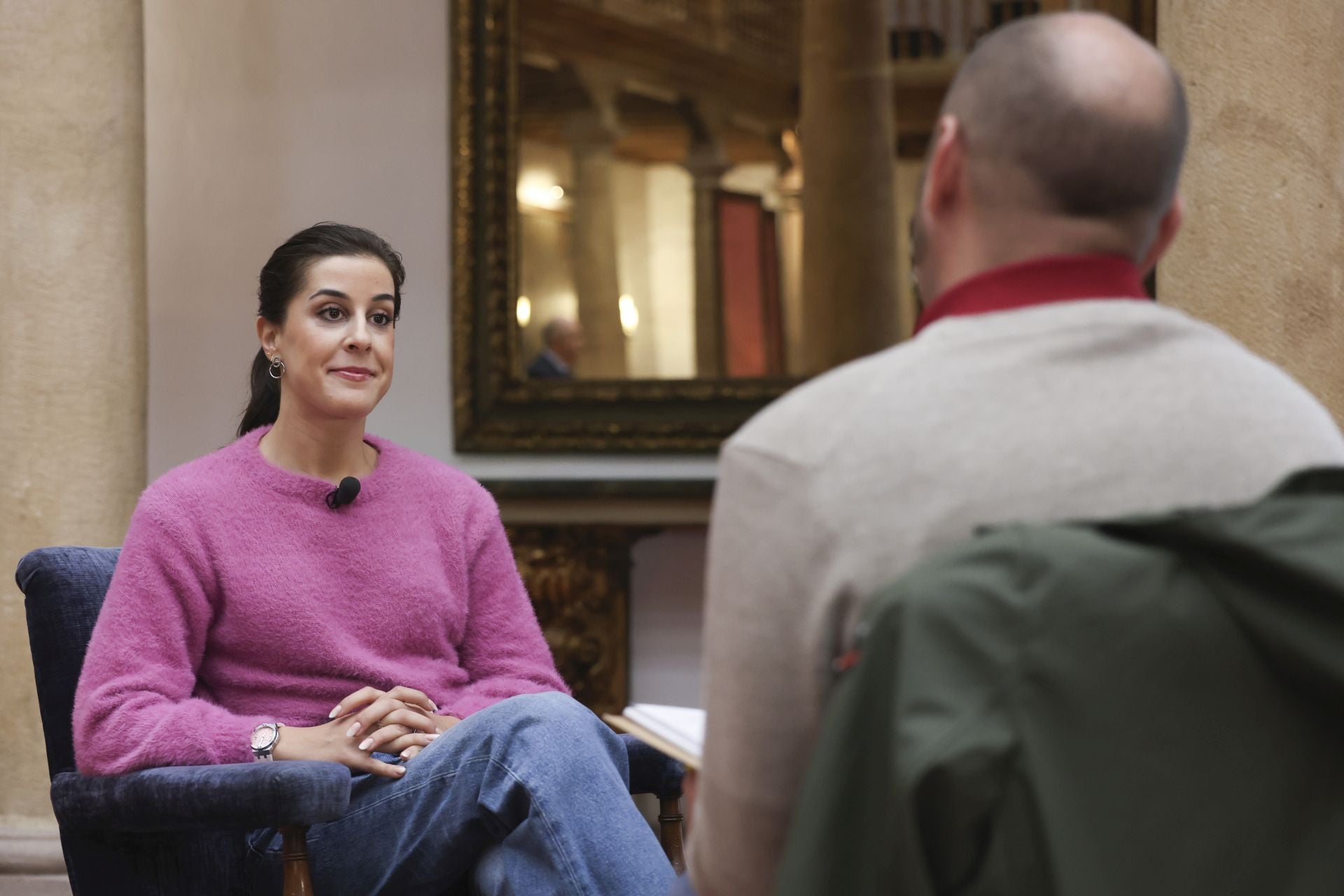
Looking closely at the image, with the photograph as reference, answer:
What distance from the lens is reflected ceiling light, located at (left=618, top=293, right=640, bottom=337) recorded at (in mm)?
4242

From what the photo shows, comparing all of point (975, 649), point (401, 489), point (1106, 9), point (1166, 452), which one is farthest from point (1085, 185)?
point (1106, 9)

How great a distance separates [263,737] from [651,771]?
561 millimetres

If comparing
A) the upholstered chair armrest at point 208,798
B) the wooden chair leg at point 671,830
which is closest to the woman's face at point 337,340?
the upholstered chair armrest at point 208,798

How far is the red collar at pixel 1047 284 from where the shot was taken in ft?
3.48

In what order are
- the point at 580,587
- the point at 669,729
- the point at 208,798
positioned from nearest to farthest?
the point at 669,729 < the point at 208,798 < the point at 580,587

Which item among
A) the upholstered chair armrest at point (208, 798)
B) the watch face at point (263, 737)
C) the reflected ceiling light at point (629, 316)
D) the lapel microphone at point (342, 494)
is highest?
the reflected ceiling light at point (629, 316)

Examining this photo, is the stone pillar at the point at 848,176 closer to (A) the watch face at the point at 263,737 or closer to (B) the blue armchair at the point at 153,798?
(B) the blue armchair at the point at 153,798

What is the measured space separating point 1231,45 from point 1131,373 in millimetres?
2153

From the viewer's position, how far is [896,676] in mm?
867

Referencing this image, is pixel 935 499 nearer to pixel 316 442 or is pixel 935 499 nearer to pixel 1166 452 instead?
pixel 1166 452

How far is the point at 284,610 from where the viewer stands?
2160 millimetres

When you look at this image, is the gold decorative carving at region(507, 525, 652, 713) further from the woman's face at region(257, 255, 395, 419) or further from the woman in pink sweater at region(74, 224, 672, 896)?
the woman's face at region(257, 255, 395, 419)

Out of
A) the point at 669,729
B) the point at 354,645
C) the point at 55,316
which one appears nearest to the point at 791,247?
the point at 55,316

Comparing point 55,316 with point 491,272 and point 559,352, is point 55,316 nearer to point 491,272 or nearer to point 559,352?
point 491,272
